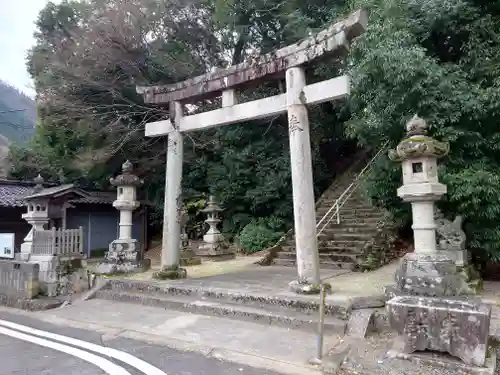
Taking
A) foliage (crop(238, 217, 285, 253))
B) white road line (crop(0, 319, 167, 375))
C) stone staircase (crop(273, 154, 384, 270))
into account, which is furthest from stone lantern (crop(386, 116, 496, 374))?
foliage (crop(238, 217, 285, 253))

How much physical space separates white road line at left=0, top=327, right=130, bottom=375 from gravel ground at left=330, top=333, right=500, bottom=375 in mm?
2546

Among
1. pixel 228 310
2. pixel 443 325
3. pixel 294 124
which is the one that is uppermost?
pixel 294 124

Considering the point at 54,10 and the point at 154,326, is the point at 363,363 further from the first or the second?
the point at 54,10

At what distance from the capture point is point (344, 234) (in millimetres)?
11289

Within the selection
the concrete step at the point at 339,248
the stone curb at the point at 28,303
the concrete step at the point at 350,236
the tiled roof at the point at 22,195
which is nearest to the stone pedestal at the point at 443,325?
the concrete step at the point at 339,248

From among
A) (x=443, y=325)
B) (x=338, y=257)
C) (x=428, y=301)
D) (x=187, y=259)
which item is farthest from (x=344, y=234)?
(x=443, y=325)

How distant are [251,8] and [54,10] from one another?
10.3 meters

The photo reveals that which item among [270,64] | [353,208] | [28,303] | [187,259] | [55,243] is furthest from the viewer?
[353,208]

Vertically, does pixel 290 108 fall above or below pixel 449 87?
below

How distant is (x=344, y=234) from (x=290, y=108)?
572cm

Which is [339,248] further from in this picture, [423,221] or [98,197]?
[98,197]

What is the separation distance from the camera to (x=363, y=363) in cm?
399

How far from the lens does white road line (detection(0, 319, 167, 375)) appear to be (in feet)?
14.0

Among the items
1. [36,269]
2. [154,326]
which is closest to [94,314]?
[154,326]
